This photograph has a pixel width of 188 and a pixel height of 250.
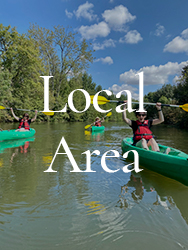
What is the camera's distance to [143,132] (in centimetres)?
518

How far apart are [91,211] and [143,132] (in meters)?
3.01

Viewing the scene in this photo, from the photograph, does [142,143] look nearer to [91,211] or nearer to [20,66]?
[91,211]

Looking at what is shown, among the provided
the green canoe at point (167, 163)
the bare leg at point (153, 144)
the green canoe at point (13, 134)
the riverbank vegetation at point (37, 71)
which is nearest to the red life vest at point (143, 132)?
the bare leg at point (153, 144)

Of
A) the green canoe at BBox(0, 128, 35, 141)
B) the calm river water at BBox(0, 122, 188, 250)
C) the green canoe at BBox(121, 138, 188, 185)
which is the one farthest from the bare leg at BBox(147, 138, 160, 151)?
the green canoe at BBox(0, 128, 35, 141)

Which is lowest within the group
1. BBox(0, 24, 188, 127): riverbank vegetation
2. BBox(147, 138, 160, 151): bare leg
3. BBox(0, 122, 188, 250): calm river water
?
BBox(0, 122, 188, 250): calm river water

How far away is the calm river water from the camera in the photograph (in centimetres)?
204

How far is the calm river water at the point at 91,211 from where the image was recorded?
6.69 ft

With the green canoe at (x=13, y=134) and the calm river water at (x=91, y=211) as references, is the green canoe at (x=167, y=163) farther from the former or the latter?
the green canoe at (x=13, y=134)

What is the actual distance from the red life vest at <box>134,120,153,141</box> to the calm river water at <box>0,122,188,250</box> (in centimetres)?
112

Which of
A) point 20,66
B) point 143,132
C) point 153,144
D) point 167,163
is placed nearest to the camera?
point 167,163

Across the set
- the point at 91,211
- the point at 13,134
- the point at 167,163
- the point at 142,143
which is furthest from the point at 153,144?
the point at 13,134

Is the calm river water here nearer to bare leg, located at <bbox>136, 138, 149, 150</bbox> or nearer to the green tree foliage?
bare leg, located at <bbox>136, 138, 149, 150</bbox>

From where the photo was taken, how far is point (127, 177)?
414 centimetres

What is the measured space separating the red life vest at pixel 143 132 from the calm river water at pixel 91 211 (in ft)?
3.68
